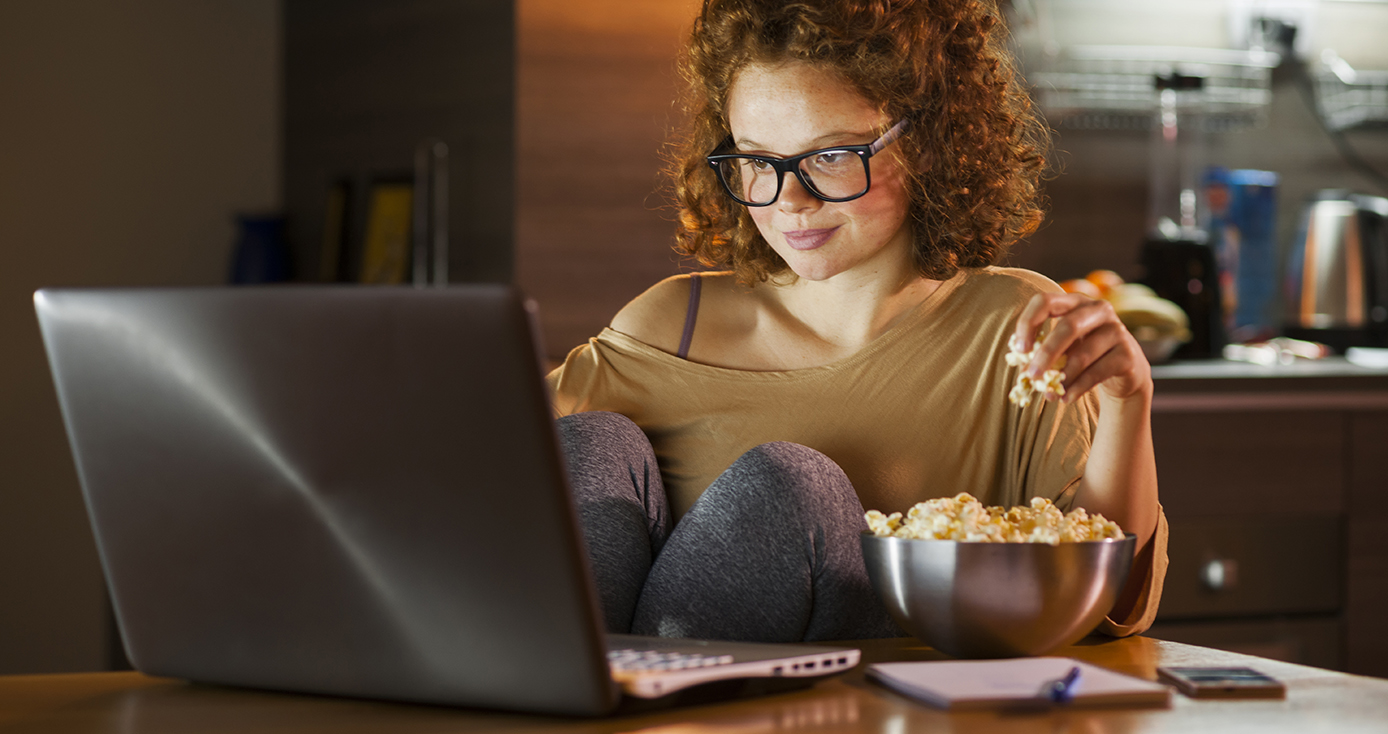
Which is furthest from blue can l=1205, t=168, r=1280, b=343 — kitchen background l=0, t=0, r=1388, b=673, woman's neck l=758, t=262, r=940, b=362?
woman's neck l=758, t=262, r=940, b=362

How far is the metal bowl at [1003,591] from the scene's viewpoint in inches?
32.1

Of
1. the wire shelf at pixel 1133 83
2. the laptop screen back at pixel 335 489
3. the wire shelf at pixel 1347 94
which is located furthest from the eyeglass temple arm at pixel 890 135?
the wire shelf at pixel 1347 94

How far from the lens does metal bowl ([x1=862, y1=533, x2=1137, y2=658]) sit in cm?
81

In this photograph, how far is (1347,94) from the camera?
124 inches

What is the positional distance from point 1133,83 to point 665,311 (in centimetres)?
196

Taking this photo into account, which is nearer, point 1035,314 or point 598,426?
point 1035,314

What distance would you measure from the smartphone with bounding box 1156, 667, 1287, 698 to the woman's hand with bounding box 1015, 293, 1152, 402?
22 centimetres

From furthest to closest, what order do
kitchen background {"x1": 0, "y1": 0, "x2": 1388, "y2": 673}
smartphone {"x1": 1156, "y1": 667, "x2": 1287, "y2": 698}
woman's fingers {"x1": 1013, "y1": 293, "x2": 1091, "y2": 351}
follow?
kitchen background {"x1": 0, "y1": 0, "x2": 1388, "y2": 673}
woman's fingers {"x1": 1013, "y1": 293, "x2": 1091, "y2": 351}
smartphone {"x1": 1156, "y1": 667, "x2": 1287, "y2": 698}

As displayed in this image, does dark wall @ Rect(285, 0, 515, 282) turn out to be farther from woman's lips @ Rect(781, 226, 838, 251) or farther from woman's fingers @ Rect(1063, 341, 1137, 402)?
woman's fingers @ Rect(1063, 341, 1137, 402)

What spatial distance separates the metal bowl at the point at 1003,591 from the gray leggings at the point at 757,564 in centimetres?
9

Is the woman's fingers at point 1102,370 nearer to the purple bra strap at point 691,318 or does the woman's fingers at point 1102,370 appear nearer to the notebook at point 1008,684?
the notebook at point 1008,684

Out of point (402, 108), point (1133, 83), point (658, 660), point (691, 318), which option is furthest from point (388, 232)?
point (658, 660)

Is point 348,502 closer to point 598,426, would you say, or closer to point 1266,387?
point 598,426

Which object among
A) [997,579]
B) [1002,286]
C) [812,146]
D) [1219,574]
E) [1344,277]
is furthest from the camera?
[1344,277]
